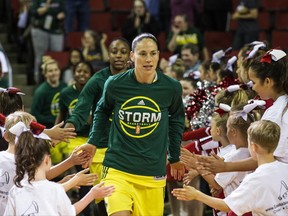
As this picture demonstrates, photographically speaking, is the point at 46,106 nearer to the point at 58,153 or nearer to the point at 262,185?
the point at 58,153

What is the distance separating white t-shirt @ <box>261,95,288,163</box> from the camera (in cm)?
637

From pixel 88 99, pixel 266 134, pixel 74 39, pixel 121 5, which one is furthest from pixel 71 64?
pixel 266 134

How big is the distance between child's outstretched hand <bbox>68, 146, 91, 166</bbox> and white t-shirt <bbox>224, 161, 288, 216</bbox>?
1.25 m

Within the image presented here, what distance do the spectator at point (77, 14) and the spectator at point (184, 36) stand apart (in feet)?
5.65

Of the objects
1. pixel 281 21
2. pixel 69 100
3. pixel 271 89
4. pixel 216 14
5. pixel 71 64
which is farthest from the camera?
pixel 216 14

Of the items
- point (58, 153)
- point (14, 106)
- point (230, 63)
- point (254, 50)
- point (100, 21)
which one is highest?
point (254, 50)

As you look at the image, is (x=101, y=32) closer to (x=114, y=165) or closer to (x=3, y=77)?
(x=3, y=77)

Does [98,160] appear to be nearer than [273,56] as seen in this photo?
No

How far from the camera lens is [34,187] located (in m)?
5.79

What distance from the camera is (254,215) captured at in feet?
20.4

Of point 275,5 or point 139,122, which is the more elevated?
point 275,5

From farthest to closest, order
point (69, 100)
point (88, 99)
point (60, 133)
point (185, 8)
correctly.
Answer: point (185, 8) < point (69, 100) < point (88, 99) < point (60, 133)

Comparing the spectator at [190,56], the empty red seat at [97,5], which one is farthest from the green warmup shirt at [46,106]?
the empty red seat at [97,5]

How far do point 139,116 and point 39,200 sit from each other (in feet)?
4.15
